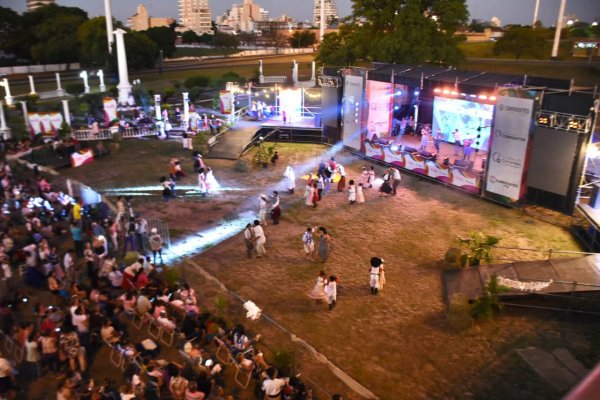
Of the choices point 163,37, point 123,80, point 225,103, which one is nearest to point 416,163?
point 225,103

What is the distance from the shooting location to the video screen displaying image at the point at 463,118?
2402 centimetres

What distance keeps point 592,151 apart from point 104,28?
48706 millimetres

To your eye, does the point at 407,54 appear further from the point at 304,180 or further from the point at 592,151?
the point at 592,151

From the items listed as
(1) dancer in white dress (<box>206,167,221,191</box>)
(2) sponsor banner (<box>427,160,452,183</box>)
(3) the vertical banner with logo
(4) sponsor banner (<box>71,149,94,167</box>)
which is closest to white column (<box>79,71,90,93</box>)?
(4) sponsor banner (<box>71,149,94,167</box>)

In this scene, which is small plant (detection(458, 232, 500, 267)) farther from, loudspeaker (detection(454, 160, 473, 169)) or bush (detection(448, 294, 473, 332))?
loudspeaker (detection(454, 160, 473, 169))

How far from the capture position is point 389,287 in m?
13.7

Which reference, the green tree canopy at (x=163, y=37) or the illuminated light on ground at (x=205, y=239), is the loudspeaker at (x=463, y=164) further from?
the green tree canopy at (x=163, y=37)

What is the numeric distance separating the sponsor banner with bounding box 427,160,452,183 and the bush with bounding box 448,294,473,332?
10472 mm

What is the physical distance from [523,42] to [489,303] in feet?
158

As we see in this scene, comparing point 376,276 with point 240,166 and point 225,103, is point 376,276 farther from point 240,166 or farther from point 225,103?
point 225,103

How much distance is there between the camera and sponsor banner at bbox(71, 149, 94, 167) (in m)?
24.5

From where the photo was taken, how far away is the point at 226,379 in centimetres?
1028

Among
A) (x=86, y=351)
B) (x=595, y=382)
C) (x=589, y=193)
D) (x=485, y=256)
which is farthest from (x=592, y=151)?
(x=595, y=382)

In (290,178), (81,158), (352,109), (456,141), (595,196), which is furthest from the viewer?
(352,109)
